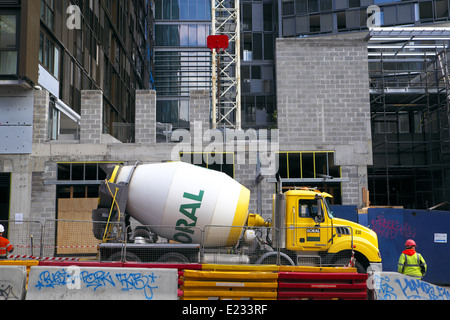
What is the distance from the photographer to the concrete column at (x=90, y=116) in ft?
69.8

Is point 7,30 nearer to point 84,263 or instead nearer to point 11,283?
point 84,263

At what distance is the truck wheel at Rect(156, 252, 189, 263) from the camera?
12422 mm

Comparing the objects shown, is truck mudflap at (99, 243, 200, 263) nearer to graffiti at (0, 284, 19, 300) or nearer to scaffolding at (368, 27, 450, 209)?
graffiti at (0, 284, 19, 300)

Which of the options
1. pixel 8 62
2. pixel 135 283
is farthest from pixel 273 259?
pixel 8 62

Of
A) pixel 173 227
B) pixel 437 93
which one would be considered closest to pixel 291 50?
pixel 437 93

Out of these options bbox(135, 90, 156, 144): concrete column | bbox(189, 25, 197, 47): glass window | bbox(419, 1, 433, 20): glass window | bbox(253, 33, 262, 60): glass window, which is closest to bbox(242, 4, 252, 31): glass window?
bbox(253, 33, 262, 60): glass window

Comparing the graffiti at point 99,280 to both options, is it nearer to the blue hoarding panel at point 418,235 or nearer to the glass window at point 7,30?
the blue hoarding panel at point 418,235

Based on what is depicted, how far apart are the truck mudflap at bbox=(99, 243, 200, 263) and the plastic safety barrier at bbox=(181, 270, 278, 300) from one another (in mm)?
1704

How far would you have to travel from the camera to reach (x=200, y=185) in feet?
43.1

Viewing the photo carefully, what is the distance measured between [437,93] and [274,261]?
19.9 m

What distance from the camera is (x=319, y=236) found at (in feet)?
42.5

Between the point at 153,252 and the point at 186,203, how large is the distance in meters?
1.56
